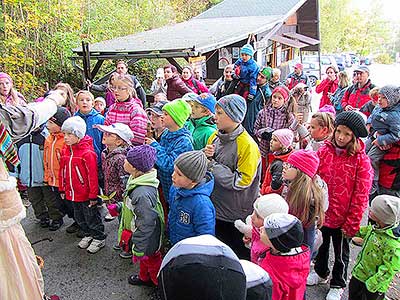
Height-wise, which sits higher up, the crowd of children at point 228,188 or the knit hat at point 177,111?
the knit hat at point 177,111

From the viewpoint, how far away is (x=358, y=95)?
6477 millimetres

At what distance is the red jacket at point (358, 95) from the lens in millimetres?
6359

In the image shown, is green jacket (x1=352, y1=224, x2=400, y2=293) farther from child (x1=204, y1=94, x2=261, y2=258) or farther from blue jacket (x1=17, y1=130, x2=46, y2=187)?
blue jacket (x1=17, y1=130, x2=46, y2=187)

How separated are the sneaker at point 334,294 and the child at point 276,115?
221 centimetres

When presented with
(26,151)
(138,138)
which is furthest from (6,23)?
(138,138)

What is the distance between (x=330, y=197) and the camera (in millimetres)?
3137

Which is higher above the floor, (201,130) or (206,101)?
(206,101)

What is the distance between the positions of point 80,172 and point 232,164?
1.72m

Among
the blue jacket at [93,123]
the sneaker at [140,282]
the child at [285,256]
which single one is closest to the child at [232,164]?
the sneaker at [140,282]

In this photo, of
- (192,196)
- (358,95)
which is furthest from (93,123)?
(358,95)

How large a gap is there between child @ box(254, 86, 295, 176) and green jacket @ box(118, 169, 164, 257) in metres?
2.38

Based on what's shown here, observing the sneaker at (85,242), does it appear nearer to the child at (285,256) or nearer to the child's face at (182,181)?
the child's face at (182,181)

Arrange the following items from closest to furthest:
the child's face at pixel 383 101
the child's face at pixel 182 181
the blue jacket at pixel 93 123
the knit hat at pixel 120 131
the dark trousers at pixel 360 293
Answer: the dark trousers at pixel 360 293
the child's face at pixel 182 181
the knit hat at pixel 120 131
the child's face at pixel 383 101
the blue jacket at pixel 93 123

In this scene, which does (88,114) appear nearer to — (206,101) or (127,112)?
(127,112)
